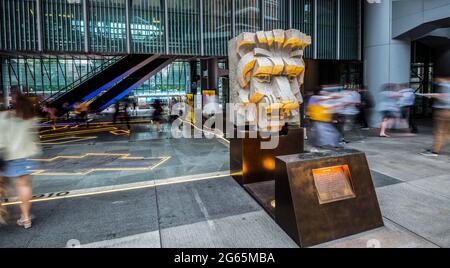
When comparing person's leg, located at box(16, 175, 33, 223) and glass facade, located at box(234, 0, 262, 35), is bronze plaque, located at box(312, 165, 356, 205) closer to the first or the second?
person's leg, located at box(16, 175, 33, 223)

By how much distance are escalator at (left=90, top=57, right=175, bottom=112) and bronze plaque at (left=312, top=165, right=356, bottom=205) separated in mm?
17040

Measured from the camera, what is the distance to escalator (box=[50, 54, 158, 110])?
18.0 meters

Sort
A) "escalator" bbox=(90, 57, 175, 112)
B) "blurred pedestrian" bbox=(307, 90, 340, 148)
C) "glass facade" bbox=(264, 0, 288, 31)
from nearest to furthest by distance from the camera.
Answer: "blurred pedestrian" bbox=(307, 90, 340, 148)
"glass facade" bbox=(264, 0, 288, 31)
"escalator" bbox=(90, 57, 175, 112)

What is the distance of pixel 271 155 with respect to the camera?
586 cm

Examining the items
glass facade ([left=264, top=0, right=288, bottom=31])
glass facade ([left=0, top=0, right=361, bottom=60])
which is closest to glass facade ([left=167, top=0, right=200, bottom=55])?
glass facade ([left=0, top=0, right=361, bottom=60])

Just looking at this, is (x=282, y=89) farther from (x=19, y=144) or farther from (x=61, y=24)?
(x=61, y=24)

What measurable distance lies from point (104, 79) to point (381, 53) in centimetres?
1577

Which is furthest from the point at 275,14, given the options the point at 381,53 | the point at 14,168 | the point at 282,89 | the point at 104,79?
the point at 14,168

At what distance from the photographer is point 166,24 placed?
12.4 meters

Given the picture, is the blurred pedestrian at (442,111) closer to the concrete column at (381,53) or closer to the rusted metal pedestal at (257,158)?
the rusted metal pedestal at (257,158)

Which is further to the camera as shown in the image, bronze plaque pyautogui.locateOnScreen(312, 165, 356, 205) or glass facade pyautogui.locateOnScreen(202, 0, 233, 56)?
glass facade pyautogui.locateOnScreen(202, 0, 233, 56)

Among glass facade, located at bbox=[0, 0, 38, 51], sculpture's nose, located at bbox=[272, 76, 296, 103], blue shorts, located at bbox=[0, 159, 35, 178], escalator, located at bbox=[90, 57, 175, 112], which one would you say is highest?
glass facade, located at bbox=[0, 0, 38, 51]

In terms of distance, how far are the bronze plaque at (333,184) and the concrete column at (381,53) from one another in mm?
10779
